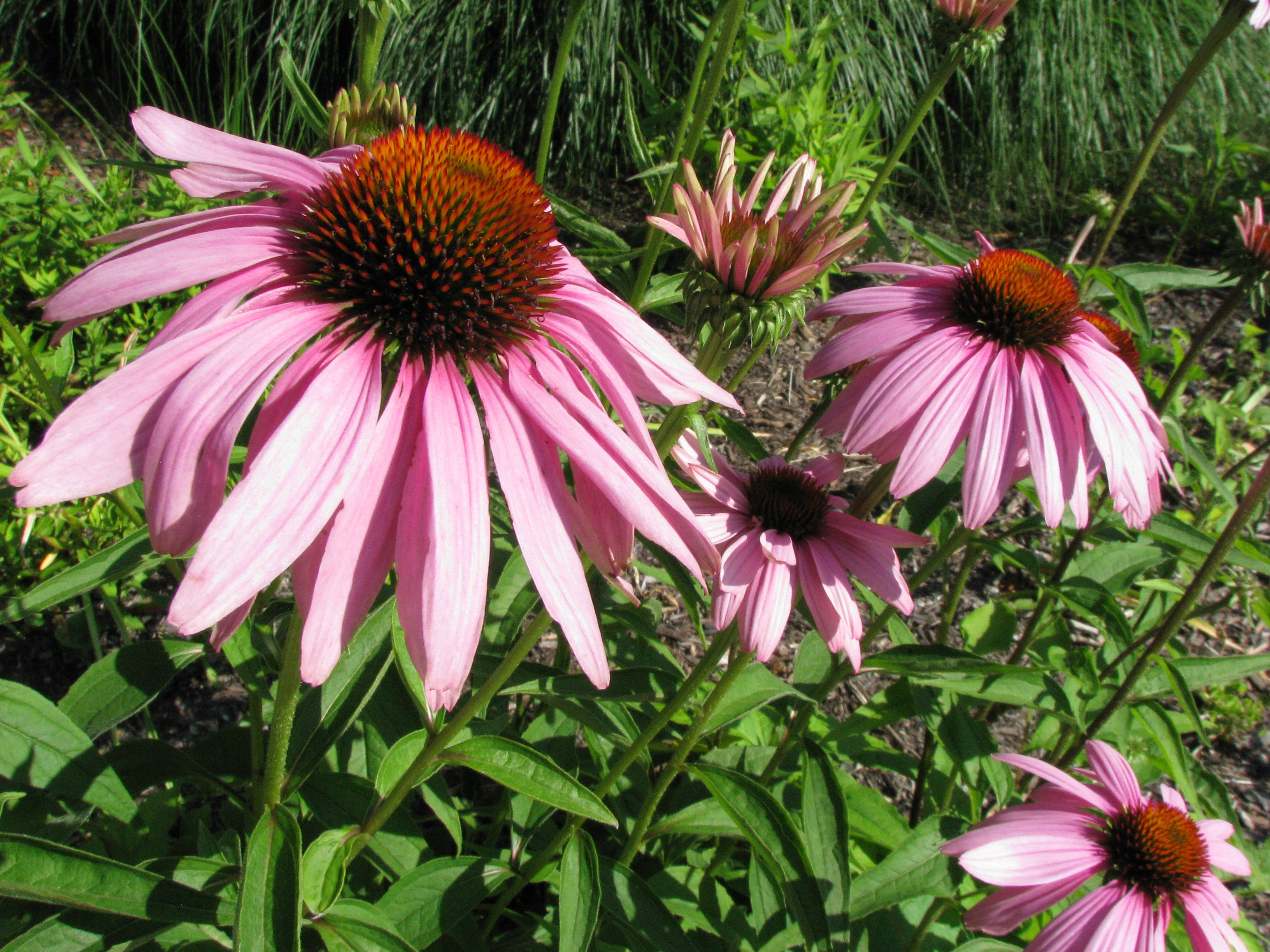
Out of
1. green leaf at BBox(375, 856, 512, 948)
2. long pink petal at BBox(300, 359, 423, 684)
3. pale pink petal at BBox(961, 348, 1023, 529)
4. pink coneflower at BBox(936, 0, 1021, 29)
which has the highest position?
pink coneflower at BBox(936, 0, 1021, 29)

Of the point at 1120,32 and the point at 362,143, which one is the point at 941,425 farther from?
the point at 1120,32

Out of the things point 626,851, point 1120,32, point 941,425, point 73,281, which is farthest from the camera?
point 1120,32

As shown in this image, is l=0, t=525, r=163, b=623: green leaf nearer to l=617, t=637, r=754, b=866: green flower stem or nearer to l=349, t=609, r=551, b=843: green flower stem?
l=349, t=609, r=551, b=843: green flower stem

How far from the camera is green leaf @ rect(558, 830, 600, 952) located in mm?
1019

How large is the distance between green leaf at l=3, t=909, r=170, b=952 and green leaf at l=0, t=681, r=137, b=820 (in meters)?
0.12

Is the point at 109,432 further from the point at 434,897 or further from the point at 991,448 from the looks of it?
the point at 991,448

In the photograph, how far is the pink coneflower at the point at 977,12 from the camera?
4.58 ft

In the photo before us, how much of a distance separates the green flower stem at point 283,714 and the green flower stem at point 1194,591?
1.22 metres

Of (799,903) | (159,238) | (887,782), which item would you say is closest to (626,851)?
(799,903)

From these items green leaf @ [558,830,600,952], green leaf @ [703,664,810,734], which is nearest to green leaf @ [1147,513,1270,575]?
green leaf @ [703,664,810,734]

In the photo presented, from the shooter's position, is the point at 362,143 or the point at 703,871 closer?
the point at 362,143

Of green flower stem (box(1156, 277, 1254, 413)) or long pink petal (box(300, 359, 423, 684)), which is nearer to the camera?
→ long pink petal (box(300, 359, 423, 684))

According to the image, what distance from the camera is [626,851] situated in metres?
1.27

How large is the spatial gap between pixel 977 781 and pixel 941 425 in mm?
683
